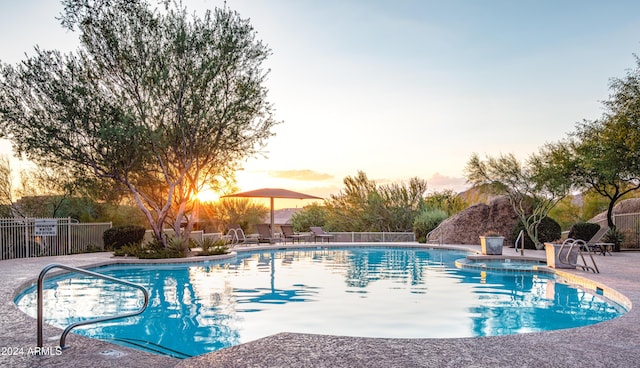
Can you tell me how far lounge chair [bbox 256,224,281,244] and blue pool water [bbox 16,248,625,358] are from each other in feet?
26.1

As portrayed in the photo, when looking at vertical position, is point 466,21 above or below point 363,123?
above

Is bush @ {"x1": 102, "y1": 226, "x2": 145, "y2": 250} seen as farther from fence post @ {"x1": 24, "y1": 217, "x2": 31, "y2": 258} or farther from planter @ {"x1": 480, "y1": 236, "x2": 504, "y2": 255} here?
planter @ {"x1": 480, "y1": 236, "x2": 504, "y2": 255}

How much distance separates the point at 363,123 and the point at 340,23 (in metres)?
4.80

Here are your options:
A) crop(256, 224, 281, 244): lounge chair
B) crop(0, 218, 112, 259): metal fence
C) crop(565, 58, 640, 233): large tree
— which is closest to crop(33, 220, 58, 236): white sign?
crop(0, 218, 112, 259): metal fence

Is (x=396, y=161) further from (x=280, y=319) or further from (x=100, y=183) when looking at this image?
(x=280, y=319)

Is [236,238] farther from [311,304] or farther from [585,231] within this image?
[585,231]

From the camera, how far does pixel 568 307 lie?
7891mm

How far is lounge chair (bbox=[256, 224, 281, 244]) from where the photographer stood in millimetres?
21375

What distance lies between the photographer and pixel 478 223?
2133cm

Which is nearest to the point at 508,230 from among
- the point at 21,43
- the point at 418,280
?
the point at 418,280

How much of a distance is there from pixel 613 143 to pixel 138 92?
51.8 ft

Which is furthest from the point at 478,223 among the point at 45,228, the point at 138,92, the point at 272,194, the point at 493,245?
the point at 45,228

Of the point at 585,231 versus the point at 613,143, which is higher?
the point at 613,143

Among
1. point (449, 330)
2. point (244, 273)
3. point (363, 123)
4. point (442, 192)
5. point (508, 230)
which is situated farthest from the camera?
point (442, 192)
